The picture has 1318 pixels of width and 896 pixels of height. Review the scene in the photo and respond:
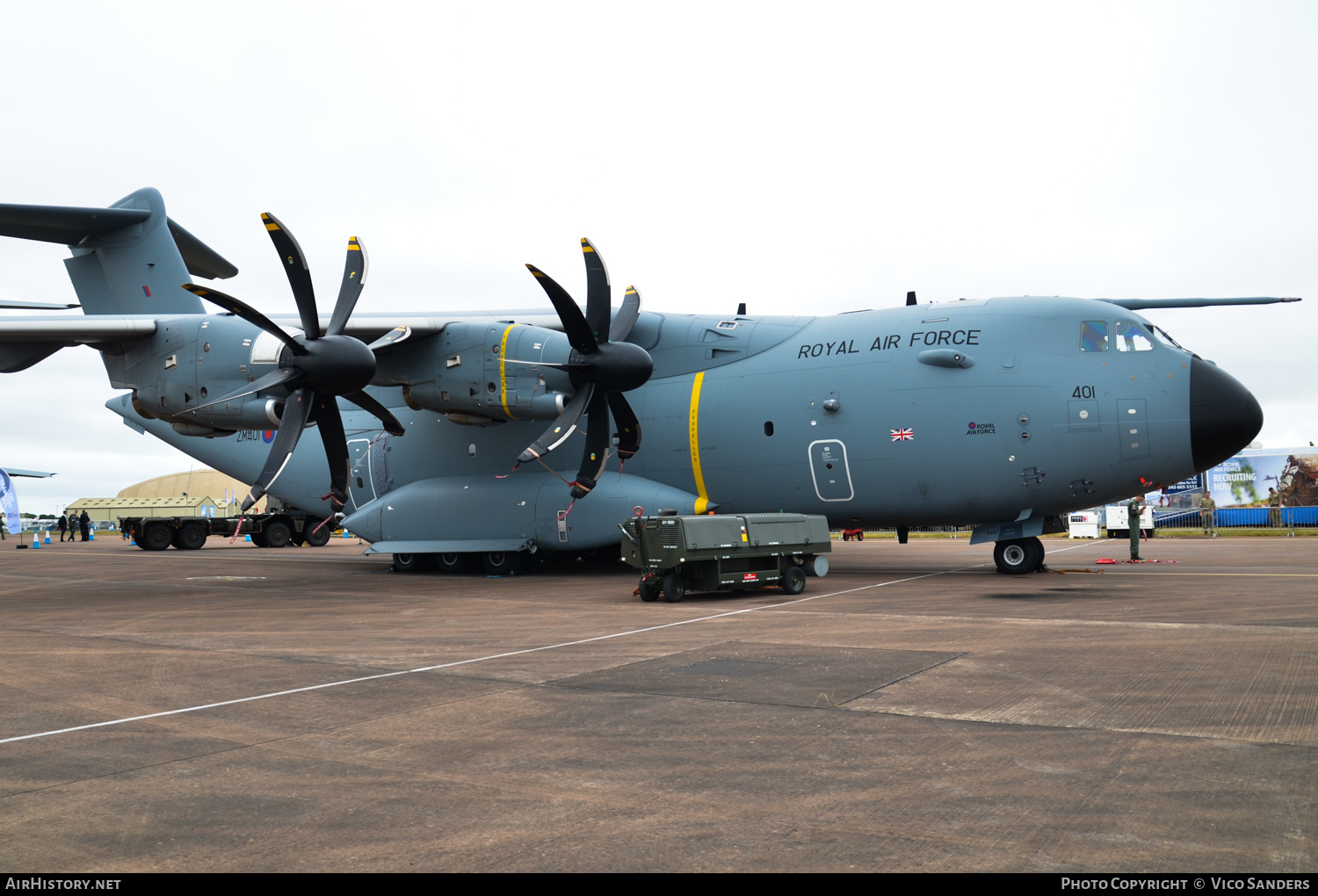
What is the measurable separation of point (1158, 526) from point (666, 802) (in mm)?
52144

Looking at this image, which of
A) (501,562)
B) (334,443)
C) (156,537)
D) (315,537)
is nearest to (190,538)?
(156,537)

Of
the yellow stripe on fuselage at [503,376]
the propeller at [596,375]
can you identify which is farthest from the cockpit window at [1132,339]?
the yellow stripe on fuselage at [503,376]

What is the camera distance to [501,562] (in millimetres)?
21422

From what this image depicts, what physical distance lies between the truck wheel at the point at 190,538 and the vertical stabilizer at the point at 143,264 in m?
21.7

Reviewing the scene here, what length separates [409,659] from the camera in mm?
9234

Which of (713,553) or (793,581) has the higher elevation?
(713,553)

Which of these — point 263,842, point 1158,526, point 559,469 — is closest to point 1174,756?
point 263,842

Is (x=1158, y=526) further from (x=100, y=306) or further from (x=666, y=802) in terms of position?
(x=666, y=802)

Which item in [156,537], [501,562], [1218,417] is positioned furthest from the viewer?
[156,537]

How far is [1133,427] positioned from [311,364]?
1382 cm

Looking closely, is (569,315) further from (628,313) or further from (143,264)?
(143,264)

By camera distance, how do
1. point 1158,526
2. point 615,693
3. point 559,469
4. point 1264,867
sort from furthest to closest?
point 1158,526 < point 559,469 < point 615,693 < point 1264,867

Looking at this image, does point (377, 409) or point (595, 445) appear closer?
point (595, 445)

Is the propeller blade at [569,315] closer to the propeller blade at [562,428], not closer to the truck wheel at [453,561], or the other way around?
the propeller blade at [562,428]
